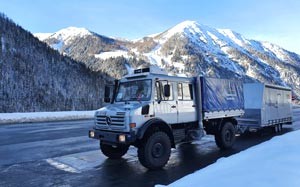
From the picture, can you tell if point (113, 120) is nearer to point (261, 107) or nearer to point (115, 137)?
point (115, 137)

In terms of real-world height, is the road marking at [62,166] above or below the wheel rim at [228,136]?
below

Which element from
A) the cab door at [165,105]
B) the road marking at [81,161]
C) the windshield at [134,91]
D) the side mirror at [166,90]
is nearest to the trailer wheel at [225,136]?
the cab door at [165,105]

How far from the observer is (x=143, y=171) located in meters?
8.90

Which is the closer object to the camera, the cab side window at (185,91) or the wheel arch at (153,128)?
the wheel arch at (153,128)

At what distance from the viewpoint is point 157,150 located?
9.27 meters

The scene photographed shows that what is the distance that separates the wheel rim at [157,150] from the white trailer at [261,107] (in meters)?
8.07

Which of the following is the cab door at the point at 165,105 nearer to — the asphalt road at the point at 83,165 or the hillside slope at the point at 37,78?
the asphalt road at the point at 83,165

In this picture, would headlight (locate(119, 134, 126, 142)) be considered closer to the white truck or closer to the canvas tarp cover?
the white truck

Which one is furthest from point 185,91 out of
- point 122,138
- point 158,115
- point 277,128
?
point 277,128

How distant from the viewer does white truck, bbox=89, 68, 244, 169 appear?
355 inches

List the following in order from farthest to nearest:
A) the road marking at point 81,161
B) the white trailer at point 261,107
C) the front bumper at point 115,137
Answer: the white trailer at point 261,107
the road marking at point 81,161
the front bumper at point 115,137

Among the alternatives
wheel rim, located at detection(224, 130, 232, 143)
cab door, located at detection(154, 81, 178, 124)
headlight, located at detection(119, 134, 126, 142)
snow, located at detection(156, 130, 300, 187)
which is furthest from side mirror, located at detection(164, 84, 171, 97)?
wheel rim, located at detection(224, 130, 232, 143)

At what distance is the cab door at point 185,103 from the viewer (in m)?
10.4

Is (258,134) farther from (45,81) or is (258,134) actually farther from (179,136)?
(45,81)
